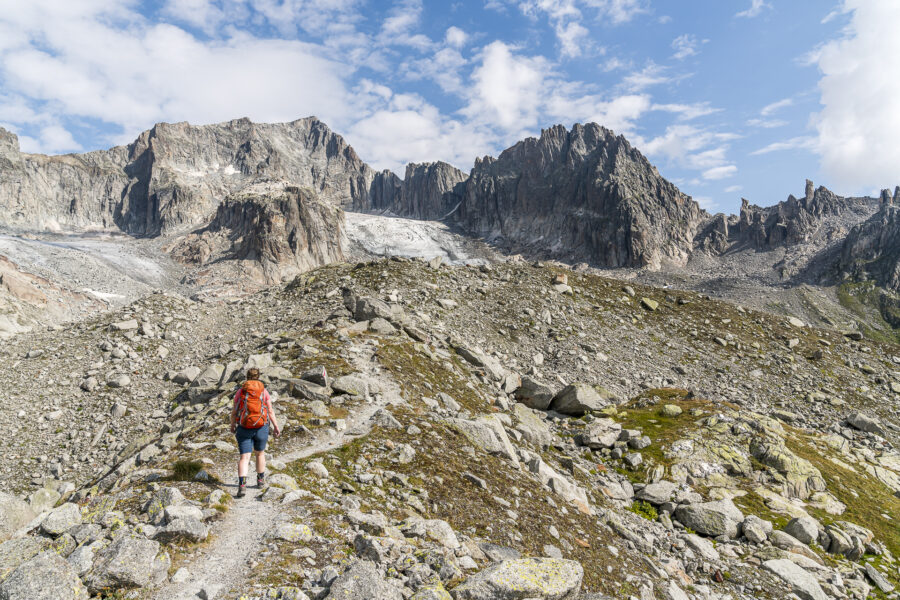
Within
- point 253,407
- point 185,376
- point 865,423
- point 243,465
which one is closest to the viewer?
point 243,465

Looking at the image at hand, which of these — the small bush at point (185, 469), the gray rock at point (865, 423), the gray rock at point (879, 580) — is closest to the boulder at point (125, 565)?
the small bush at point (185, 469)

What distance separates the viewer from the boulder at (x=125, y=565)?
5.97 meters

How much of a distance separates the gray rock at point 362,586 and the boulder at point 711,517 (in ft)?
42.5

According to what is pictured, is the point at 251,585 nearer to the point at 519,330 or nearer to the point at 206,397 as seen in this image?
the point at 206,397

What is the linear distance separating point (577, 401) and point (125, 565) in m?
22.4

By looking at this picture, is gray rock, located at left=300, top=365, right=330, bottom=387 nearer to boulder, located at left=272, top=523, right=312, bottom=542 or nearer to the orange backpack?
the orange backpack

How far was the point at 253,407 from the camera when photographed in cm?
1086

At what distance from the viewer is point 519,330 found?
1378 inches

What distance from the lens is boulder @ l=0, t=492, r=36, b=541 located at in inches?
365

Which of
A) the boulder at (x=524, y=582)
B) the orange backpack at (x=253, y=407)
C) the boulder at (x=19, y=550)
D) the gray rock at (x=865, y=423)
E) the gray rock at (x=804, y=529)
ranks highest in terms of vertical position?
the orange backpack at (x=253, y=407)

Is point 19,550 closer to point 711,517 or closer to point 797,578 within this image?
point 711,517

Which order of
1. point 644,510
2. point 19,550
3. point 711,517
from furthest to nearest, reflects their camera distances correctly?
point 644,510, point 711,517, point 19,550

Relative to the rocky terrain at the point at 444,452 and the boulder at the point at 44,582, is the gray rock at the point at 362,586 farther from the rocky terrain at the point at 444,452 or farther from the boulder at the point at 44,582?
the boulder at the point at 44,582

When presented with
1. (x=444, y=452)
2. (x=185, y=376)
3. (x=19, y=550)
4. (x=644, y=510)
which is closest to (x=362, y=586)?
(x=19, y=550)
